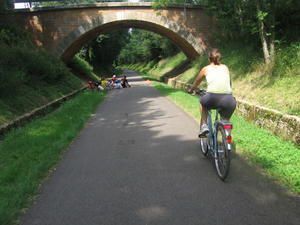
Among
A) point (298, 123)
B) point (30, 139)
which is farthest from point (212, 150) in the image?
point (30, 139)

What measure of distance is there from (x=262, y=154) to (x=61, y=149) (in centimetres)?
382

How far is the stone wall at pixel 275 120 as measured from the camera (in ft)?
22.8

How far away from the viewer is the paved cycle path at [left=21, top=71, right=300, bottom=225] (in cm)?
411

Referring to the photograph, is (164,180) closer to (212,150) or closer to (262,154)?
(212,150)

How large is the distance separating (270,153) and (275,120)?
5.34 feet

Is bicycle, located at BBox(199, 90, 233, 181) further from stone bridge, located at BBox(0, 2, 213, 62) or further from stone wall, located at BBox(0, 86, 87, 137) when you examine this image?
stone bridge, located at BBox(0, 2, 213, 62)

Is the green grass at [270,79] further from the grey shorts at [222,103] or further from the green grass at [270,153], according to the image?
the grey shorts at [222,103]

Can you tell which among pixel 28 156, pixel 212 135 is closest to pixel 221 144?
pixel 212 135

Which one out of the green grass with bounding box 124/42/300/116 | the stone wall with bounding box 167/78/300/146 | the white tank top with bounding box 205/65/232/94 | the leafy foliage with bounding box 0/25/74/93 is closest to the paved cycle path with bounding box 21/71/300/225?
the white tank top with bounding box 205/65/232/94

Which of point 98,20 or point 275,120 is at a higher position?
point 98,20

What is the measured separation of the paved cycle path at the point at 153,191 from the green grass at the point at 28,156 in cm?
19

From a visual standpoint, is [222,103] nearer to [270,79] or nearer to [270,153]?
[270,153]

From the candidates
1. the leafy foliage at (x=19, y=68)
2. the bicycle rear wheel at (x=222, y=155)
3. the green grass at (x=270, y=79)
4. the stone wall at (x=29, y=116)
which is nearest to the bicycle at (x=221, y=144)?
the bicycle rear wheel at (x=222, y=155)

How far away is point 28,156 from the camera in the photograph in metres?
6.99
